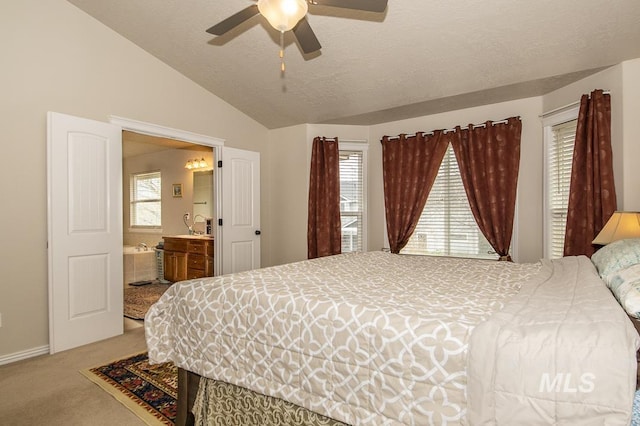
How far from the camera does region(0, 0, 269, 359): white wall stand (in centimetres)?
281

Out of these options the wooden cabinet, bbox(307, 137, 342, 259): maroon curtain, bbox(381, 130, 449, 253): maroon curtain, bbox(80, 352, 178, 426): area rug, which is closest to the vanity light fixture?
the wooden cabinet

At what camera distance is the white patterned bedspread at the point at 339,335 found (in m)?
1.11

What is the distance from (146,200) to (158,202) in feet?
1.11

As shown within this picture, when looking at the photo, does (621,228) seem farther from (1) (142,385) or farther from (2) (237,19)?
(1) (142,385)

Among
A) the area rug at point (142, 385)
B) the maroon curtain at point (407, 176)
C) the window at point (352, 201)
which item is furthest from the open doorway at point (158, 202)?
the maroon curtain at point (407, 176)

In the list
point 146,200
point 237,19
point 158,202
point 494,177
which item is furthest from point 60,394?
point 146,200

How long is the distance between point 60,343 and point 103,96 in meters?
2.24

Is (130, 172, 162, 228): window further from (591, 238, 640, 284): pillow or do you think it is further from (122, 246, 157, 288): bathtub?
(591, 238, 640, 284): pillow

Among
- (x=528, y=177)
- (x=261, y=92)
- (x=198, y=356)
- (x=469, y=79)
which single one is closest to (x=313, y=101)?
(x=261, y=92)

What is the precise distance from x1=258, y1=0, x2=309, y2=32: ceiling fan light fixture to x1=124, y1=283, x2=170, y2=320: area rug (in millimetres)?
3433

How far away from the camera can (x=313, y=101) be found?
168 inches

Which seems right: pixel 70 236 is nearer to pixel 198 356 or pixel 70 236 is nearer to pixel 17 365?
pixel 17 365

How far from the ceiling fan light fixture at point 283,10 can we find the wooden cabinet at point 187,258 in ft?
12.0

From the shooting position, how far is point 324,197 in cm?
478
